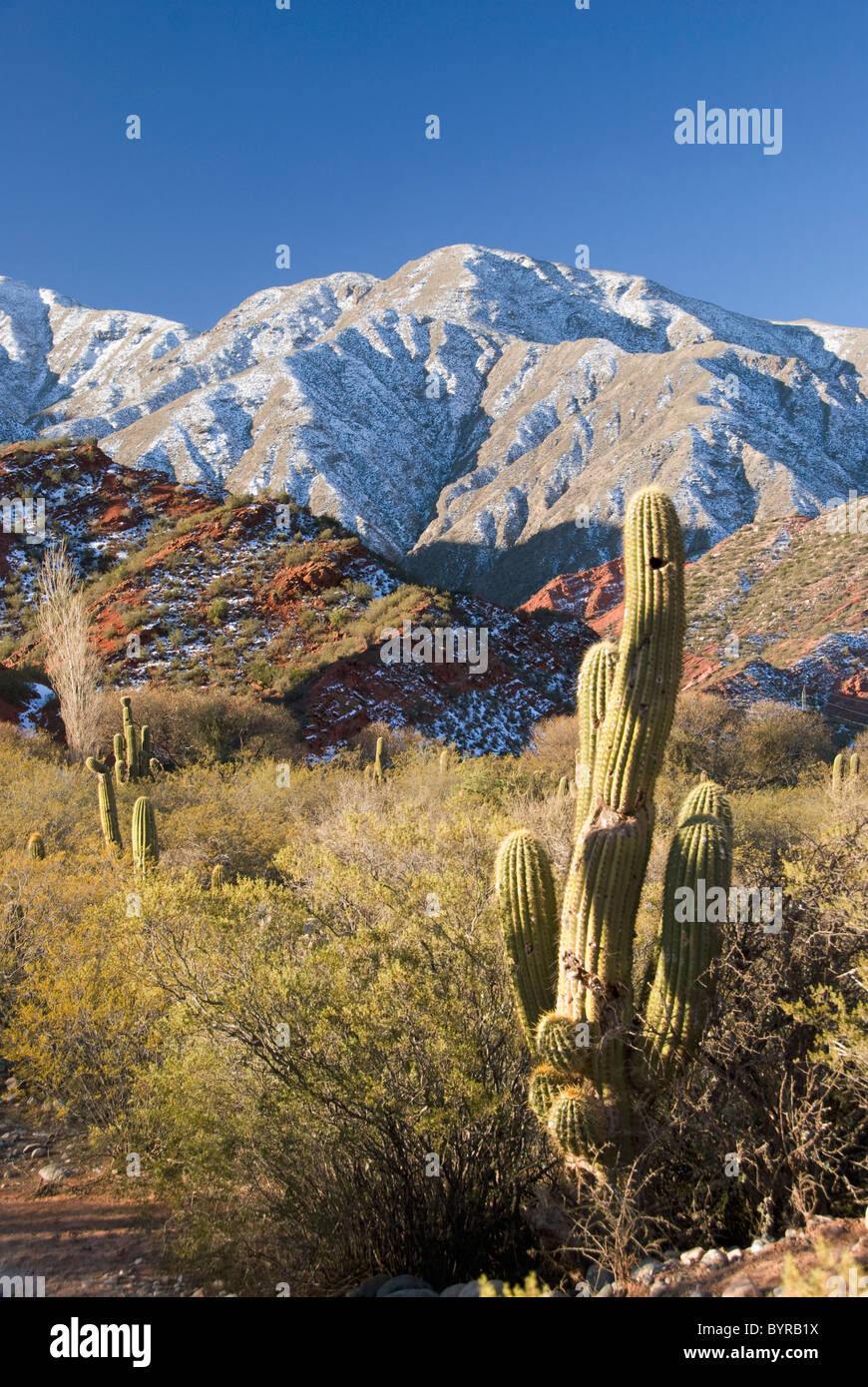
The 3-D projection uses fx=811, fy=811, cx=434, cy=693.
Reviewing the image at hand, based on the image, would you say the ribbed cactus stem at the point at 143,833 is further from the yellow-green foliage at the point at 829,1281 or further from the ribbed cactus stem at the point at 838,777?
the ribbed cactus stem at the point at 838,777

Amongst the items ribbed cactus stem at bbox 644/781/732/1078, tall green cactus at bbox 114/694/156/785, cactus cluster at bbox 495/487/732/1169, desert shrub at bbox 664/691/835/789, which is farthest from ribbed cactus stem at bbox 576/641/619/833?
desert shrub at bbox 664/691/835/789

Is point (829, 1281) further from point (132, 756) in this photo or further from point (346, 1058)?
point (132, 756)

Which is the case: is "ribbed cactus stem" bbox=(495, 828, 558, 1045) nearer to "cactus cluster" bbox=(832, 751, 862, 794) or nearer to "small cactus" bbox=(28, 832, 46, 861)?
"small cactus" bbox=(28, 832, 46, 861)

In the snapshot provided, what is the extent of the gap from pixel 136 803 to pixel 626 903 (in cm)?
790

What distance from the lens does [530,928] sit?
4.97 metres

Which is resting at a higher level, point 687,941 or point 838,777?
point 687,941

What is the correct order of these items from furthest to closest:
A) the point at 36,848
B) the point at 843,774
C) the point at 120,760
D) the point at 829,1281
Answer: the point at 843,774, the point at 120,760, the point at 36,848, the point at 829,1281

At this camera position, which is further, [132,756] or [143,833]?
[132,756]

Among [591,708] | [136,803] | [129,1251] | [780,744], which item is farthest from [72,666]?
[780,744]

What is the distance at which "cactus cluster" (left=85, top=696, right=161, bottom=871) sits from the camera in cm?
1050

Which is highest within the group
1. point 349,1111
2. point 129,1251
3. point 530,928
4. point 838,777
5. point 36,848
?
point 530,928

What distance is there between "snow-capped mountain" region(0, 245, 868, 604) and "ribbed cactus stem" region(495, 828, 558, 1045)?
56.1 meters

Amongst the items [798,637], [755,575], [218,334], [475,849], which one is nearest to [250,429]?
[218,334]

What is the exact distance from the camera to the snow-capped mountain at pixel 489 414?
66750 millimetres
